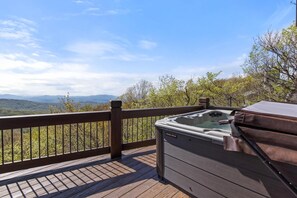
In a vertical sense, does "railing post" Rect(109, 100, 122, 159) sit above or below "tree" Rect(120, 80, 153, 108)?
below

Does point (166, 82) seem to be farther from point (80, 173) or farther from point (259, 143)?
point (259, 143)

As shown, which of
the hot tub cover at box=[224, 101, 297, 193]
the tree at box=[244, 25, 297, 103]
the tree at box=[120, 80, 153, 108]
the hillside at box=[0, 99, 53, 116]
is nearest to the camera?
the hot tub cover at box=[224, 101, 297, 193]

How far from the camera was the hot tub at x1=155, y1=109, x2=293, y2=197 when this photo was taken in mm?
1735

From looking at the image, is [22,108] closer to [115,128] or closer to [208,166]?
[115,128]

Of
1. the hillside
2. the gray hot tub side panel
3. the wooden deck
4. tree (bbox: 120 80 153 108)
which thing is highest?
tree (bbox: 120 80 153 108)

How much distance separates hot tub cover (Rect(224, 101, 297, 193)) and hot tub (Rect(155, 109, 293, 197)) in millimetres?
188

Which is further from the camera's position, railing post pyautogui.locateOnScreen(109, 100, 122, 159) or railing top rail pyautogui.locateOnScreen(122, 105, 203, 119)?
railing top rail pyautogui.locateOnScreen(122, 105, 203, 119)

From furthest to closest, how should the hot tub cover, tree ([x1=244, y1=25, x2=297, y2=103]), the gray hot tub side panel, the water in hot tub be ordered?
tree ([x1=244, y1=25, x2=297, y2=103]) → the water in hot tub → the gray hot tub side panel → the hot tub cover

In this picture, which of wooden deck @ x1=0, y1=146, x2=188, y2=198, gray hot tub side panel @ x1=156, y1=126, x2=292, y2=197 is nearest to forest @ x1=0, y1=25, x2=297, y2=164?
wooden deck @ x1=0, y1=146, x2=188, y2=198

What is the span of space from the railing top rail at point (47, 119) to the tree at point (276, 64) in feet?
17.3

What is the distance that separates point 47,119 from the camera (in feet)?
10.9

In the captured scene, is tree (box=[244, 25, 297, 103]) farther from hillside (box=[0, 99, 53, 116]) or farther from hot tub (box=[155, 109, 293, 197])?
hillside (box=[0, 99, 53, 116])

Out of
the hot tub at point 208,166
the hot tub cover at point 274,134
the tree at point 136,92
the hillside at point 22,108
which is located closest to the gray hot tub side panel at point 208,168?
the hot tub at point 208,166

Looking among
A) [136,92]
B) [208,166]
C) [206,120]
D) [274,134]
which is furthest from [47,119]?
[136,92]
